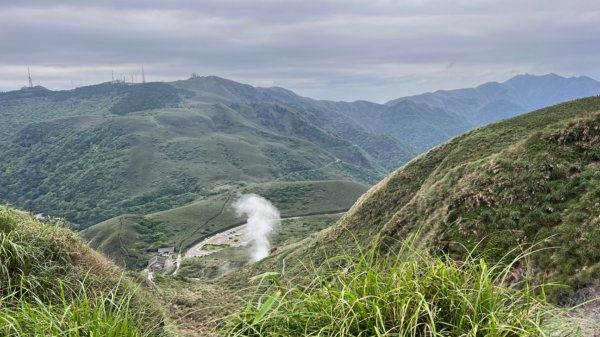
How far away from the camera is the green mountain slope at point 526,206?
16.8 m

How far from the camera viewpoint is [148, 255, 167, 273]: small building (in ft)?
465

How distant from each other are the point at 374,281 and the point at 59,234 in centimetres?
1175

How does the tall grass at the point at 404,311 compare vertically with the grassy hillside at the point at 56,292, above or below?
above

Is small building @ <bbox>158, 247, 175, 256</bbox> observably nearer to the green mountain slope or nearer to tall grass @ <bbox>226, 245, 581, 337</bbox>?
the green mountain slope

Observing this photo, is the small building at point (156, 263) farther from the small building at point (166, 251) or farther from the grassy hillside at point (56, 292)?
the grassy hillside at point (56, 292)

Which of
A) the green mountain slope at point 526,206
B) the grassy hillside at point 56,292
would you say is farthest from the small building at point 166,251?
the grassy hillside at point 56,292

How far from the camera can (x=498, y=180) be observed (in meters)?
28.2

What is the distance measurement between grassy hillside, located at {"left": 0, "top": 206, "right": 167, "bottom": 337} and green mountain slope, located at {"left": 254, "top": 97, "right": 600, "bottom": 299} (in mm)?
4492

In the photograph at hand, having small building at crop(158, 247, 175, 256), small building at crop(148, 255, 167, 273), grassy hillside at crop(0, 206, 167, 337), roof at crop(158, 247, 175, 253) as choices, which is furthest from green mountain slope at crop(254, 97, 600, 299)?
roof at crop(158, 247, 175, 253)

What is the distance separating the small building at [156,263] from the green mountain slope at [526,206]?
11425cm

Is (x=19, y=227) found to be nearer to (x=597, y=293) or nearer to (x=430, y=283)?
(x=430, y=283)

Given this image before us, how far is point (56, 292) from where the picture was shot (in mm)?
9211

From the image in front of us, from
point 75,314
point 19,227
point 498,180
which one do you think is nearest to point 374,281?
point 75,314

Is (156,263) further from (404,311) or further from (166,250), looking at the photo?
(404,311)
